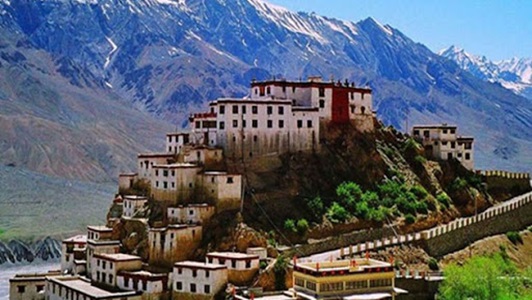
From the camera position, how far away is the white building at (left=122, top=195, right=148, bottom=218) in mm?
63312

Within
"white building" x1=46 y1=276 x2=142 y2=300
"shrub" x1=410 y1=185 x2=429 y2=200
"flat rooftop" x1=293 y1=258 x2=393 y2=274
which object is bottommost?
"white building" x1=46 y1=276 x2=142 y2=300

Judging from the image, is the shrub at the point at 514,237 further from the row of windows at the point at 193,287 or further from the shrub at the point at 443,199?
the row of windows at the point at 193,287

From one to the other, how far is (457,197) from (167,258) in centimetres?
2760

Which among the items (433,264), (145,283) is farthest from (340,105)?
(145,283)

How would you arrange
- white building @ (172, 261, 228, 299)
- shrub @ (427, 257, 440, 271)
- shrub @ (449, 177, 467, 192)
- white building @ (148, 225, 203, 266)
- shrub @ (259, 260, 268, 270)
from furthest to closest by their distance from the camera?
shrub @ (449, 177, 467, 192) < shrub @ (427, 257, 440, 271) < white building @ (148, 225, 203, 266) < shrub @ (259, 260, 268, 270) < white building @ (172, 261, 228, 299)

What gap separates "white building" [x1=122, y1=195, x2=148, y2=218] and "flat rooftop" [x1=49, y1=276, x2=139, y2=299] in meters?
5.98

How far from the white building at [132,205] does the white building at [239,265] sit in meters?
10.2

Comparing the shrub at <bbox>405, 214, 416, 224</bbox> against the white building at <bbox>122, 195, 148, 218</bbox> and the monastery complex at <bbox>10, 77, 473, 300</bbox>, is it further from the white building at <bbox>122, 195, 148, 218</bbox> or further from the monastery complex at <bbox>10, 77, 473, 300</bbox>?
the white building at <bbox>122, 195, 148, 218</bbox>

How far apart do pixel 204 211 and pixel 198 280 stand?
6.53m

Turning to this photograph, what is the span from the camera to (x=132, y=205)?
6359cm

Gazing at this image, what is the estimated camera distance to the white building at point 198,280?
2103 inches

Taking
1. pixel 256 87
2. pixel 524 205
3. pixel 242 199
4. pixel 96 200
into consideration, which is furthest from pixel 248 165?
pixel 96 200

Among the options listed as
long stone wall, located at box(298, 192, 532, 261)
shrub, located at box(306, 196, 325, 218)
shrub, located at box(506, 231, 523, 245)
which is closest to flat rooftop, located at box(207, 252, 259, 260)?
long stone wall, located at box(298, 192, 532, 261)

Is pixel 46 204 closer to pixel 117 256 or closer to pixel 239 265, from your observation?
pixel 117 256
